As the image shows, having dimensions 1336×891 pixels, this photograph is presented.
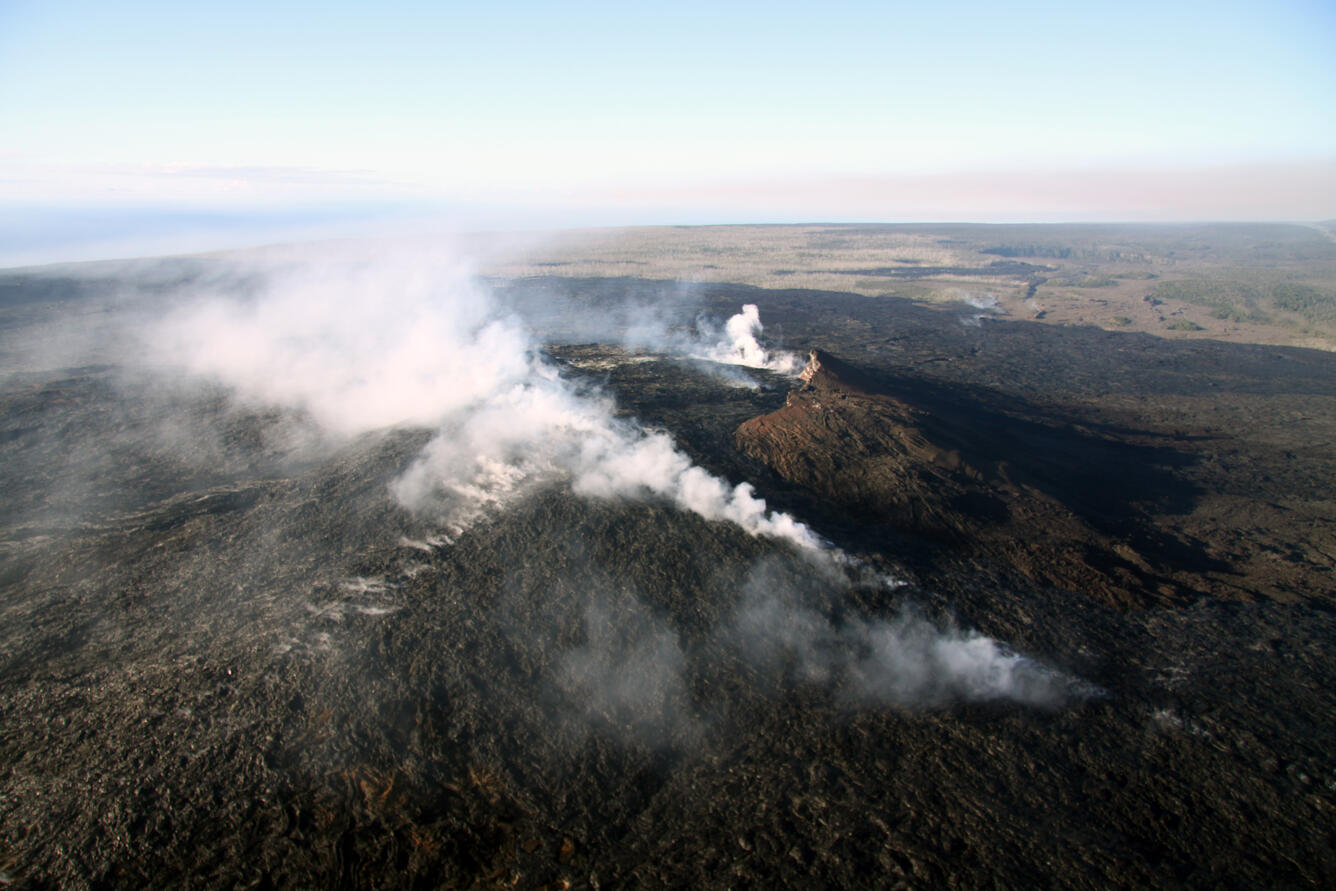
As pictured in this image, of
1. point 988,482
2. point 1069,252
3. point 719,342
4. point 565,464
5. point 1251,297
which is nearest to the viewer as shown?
point 565,464

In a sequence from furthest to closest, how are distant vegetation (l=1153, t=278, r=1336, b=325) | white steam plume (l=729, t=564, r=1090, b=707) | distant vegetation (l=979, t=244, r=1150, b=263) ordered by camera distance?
distant vegetation (l=979, t=244, r=1150, b=263) < distant vegetation (l=1153, t=278, r=1336, b=325) < white steam plume (l=729, t=564, r=1090, b=707)

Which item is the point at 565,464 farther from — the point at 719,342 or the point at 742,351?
the point at 719,342

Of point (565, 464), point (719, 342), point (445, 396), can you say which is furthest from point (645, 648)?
point (719, 342)

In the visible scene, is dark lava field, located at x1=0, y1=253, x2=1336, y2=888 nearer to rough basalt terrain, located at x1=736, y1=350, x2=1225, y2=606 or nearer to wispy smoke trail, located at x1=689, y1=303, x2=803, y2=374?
rough basalt terrain, located at x1=736, y1=350, x2=1225, y2=606

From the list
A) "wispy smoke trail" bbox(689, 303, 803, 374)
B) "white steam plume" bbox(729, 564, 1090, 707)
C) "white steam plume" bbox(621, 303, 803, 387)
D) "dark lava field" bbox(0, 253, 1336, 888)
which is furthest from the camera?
"wispy smoke trail" bbox(689, 303, 803, 374)

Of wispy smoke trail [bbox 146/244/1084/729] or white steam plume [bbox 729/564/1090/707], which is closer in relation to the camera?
white steam plume [bbox 729/564/1090/707]

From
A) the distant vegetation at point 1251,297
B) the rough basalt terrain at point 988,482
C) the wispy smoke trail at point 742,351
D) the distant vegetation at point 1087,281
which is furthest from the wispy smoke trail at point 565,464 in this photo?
the distant vegetation at point 1087,281

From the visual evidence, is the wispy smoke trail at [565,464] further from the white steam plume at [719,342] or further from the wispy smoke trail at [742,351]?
the white steam plume at [719,342]

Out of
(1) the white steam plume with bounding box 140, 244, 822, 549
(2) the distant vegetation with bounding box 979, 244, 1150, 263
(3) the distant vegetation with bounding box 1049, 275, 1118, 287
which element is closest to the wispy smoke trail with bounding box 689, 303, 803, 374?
(1) the white steam plume with bounding box 140, 244, 822, 549

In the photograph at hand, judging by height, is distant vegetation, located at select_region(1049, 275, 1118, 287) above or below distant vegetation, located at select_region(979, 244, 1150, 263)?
below
